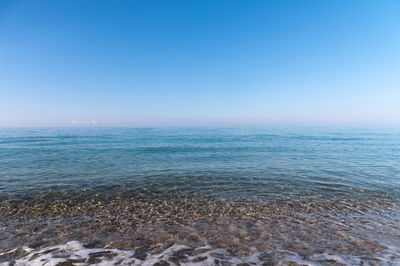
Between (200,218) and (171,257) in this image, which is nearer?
(171,257)

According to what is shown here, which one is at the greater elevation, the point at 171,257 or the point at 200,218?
the point at 171,257

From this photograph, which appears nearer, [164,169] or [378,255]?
[378,255]

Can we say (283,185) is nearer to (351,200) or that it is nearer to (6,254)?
(351,200)

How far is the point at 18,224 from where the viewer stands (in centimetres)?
778

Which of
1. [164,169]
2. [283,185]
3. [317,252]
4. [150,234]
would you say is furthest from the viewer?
[164,169]

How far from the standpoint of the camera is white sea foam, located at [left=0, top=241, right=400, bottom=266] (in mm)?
5539

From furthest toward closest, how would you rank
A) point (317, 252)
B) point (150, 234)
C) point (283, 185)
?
1. point (283, 185)
2. point (150, 234)
3. point (317, 252)

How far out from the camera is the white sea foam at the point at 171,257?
554cm

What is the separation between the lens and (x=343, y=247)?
6223 millimetres

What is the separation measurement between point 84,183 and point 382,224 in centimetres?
1785

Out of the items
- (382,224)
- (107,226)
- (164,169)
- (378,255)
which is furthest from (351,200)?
(164,169)

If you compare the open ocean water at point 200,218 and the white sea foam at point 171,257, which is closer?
the white sea foam at point 171,257

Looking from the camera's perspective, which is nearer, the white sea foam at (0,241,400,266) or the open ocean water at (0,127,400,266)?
the white sea foam at (0,241,400,266)

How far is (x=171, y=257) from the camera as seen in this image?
5816 millimetres
